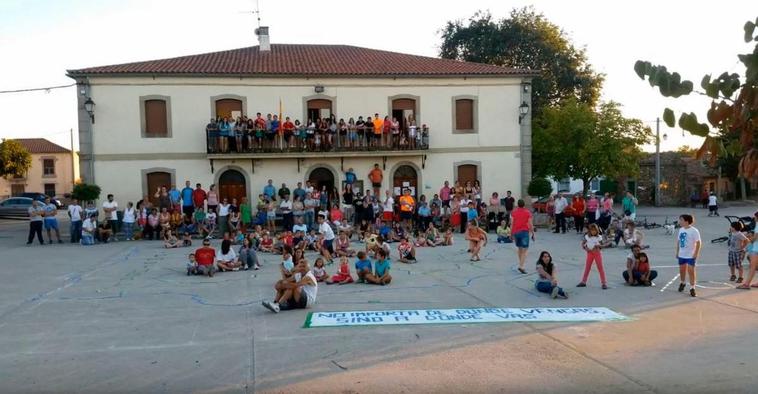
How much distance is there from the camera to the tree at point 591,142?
3022cm

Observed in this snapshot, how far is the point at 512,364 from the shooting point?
7.32 m

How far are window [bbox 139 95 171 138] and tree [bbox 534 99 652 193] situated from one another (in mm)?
18832

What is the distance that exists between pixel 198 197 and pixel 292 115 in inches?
216

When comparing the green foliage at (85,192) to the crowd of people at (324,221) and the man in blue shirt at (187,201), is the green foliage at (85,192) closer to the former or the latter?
the crowd of people at (324,221)

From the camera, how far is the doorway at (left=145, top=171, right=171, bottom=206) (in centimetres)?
2556

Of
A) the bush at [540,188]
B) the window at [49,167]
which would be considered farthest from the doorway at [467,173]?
the window at [49,167]

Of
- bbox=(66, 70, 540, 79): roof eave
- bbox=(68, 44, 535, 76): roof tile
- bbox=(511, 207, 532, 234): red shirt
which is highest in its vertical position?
bbox=(68, 44, 535, 76): roof tile

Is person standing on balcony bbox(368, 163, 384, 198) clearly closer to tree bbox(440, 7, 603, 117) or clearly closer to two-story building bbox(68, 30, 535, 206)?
two-story building bbox(68, 30, 535, 206)

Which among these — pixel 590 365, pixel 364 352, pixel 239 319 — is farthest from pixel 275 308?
pixel 590 365

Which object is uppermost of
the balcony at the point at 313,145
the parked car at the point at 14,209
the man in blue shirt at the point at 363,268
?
the balcony at the point at 313,145

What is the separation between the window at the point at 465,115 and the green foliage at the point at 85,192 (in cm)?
1528

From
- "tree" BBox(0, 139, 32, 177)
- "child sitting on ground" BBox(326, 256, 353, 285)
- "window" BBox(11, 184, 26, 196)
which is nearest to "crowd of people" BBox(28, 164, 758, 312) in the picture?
"child sitting on ground" BBox(326, 256, 353, 285)

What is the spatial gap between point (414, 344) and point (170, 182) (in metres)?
19.9

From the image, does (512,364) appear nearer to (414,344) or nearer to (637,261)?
(414,344)
